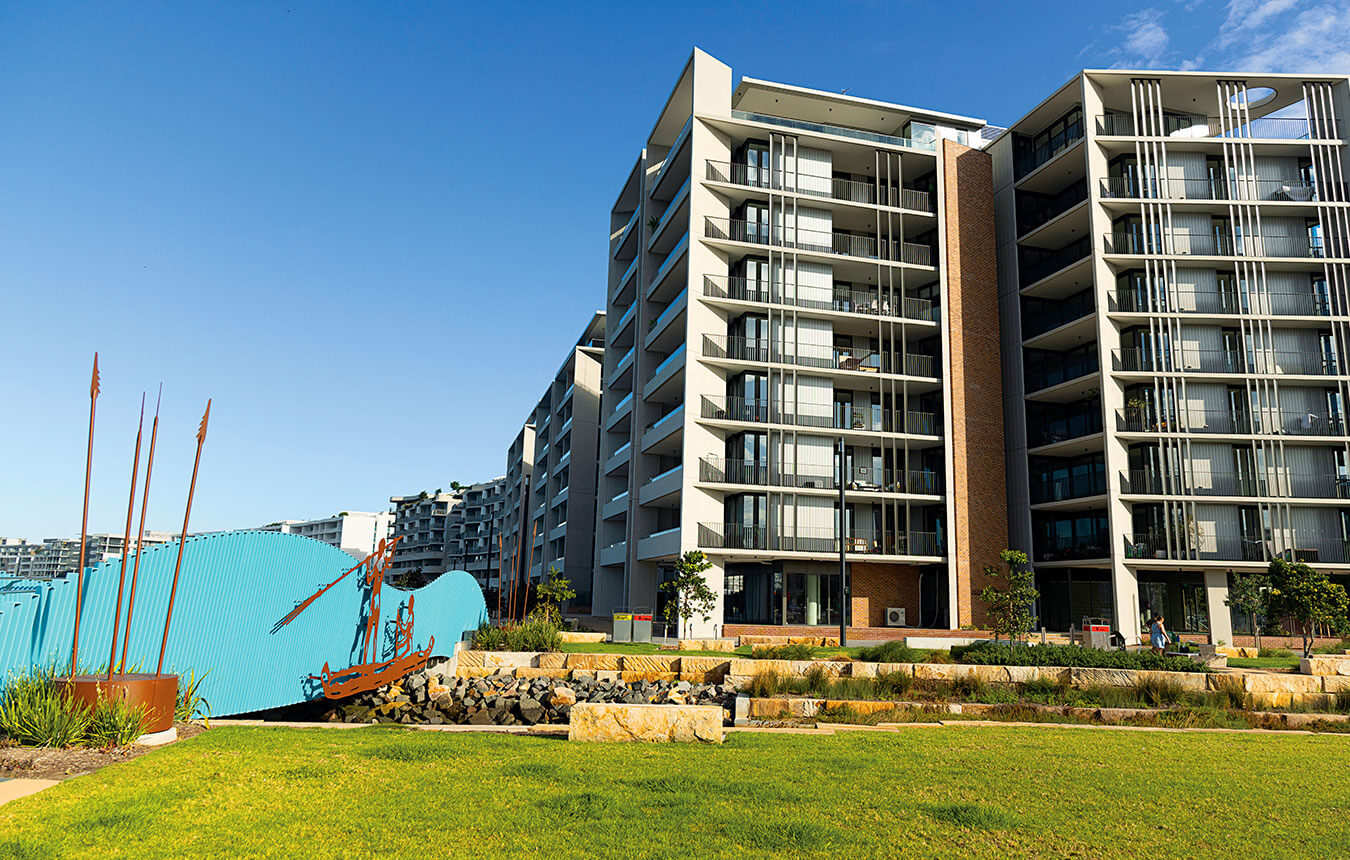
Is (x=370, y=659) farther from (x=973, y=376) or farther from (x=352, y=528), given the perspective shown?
(x=352, y=528)

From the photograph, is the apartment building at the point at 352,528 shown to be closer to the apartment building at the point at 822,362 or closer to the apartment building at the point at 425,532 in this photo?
the apartment building at the point at 425,532

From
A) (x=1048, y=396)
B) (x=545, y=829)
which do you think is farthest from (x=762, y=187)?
(x=545, y=829)

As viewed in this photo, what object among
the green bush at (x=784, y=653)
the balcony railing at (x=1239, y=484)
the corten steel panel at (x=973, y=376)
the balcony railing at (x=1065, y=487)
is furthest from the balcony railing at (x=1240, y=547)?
the green bush at (x=784, y=653)

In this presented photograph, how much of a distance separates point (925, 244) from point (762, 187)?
31.9 ft

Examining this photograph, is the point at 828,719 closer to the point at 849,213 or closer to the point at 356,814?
the point at 356,814

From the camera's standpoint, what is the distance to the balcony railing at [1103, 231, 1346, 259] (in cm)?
4000

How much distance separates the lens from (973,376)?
140 feet

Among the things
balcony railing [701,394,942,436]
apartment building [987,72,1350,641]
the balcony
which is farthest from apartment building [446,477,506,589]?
apartment building [987,72,1350,641]

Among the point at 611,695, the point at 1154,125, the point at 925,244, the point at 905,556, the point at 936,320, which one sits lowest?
the point at 611,695

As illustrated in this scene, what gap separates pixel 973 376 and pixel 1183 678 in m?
26.6

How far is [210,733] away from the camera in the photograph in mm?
11727

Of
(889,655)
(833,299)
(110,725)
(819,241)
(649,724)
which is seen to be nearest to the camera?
(110,725)

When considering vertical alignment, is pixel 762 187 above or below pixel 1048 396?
above

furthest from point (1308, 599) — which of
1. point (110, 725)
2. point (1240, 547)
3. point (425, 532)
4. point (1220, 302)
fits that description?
point (425, 532)
